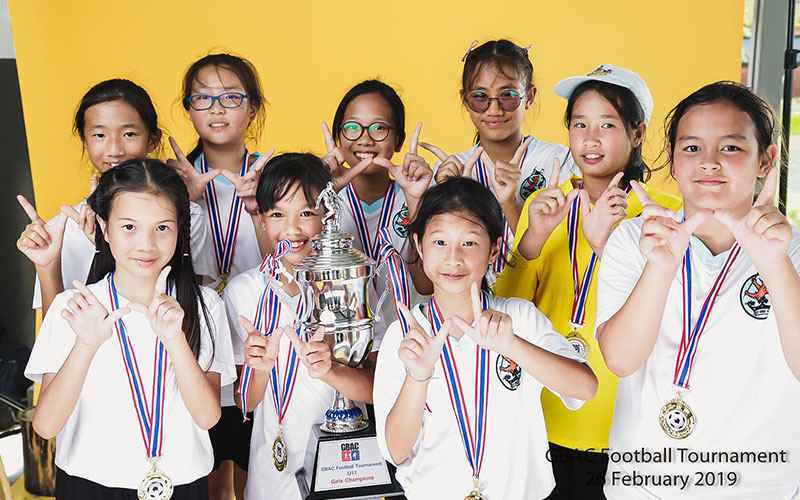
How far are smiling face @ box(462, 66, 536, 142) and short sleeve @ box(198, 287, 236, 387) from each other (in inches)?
44.9

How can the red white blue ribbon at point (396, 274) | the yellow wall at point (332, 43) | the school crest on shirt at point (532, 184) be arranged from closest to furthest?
the red white blue ribbon at point (396, 274) → the school crest on shirt at point (532, 184) → the yellow wall at point (332, 43)

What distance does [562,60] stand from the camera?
444cm

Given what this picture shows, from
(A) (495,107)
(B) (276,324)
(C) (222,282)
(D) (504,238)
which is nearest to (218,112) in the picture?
(C) (222,282)

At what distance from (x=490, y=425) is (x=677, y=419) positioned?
445mm

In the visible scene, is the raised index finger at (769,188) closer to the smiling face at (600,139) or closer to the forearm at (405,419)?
the smiling face at (600,139)

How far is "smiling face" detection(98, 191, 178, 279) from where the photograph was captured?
185 centimetres

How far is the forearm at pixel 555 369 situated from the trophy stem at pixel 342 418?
49 cm

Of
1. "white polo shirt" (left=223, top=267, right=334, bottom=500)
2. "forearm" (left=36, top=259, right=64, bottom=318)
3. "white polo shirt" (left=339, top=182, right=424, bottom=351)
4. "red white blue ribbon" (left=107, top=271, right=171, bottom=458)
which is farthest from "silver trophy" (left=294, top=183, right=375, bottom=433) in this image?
"forearm" (left=36, top=259, right=64, bottom=318)

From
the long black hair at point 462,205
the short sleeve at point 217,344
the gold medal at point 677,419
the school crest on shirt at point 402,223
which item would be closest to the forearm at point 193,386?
the short sleeve at point 217,344

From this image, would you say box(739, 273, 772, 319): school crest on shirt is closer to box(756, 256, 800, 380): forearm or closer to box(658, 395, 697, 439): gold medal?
box(756, 256, 800, 380): forearm

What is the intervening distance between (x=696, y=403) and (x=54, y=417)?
156 centimetres

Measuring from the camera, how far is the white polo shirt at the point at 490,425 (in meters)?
1.73

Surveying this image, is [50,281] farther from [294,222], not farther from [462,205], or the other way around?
[462,205]

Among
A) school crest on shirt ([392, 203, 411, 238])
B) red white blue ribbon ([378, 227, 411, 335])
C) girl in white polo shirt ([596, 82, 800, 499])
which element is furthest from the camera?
school crest on shirt ([392, 203, 411, 238])
